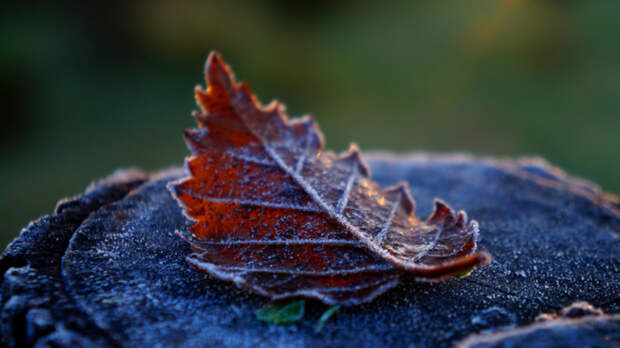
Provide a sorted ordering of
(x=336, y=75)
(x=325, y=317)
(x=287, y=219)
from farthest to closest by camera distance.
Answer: (x=336, y=75) < (x=287, y=219) < (x=325, y=317)

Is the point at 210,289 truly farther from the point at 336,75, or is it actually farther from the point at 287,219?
the point at 336,75

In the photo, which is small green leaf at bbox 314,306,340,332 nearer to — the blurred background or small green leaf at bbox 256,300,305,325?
small green leaf at bbox 256,300,305,325

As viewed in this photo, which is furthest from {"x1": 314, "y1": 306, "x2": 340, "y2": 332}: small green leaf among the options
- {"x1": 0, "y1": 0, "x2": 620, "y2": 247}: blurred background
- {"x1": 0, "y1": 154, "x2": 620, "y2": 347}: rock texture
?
{"x1": 0, "y1": 0, "x2": 620, "y2": 247}: blurred background

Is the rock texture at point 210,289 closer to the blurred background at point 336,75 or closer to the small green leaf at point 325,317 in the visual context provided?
the small green leaf at point 325,317

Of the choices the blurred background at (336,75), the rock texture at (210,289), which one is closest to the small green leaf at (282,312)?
the rock texture at (210,289)

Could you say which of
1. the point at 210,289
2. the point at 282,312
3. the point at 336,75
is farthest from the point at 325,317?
the point at 336,75

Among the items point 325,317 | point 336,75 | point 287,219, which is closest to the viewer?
point 325,317
